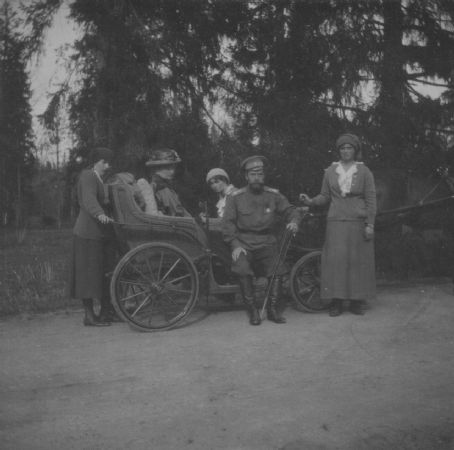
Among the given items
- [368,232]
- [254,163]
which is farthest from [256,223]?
[368,232]

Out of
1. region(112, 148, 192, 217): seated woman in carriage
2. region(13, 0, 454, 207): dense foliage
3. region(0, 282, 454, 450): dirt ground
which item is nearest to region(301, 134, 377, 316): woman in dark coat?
region(0, 282, 454, 450): dirt ground

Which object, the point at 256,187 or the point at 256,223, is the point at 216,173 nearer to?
the point at 256,187

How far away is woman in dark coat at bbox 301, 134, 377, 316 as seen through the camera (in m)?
5.30

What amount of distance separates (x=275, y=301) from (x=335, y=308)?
64 cm

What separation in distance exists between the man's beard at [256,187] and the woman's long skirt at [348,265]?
82 centimetres

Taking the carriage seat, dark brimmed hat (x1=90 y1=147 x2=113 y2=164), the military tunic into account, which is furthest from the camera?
Result: the military tunic

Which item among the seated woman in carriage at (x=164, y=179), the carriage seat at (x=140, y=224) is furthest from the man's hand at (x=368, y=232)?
the seated woman in carriage at (x=164, y=179)

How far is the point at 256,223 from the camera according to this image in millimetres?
5352

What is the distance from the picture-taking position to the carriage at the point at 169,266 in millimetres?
4746

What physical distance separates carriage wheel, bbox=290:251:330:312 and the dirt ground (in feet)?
0.65

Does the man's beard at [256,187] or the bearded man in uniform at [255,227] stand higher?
the man's beard at [256,187]

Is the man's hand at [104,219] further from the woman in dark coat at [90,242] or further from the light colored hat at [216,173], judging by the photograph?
the light colored hat at [216,173]

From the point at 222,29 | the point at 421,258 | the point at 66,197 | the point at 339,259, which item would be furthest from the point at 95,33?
the point at 421,258

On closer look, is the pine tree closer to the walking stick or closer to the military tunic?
the military tunic
